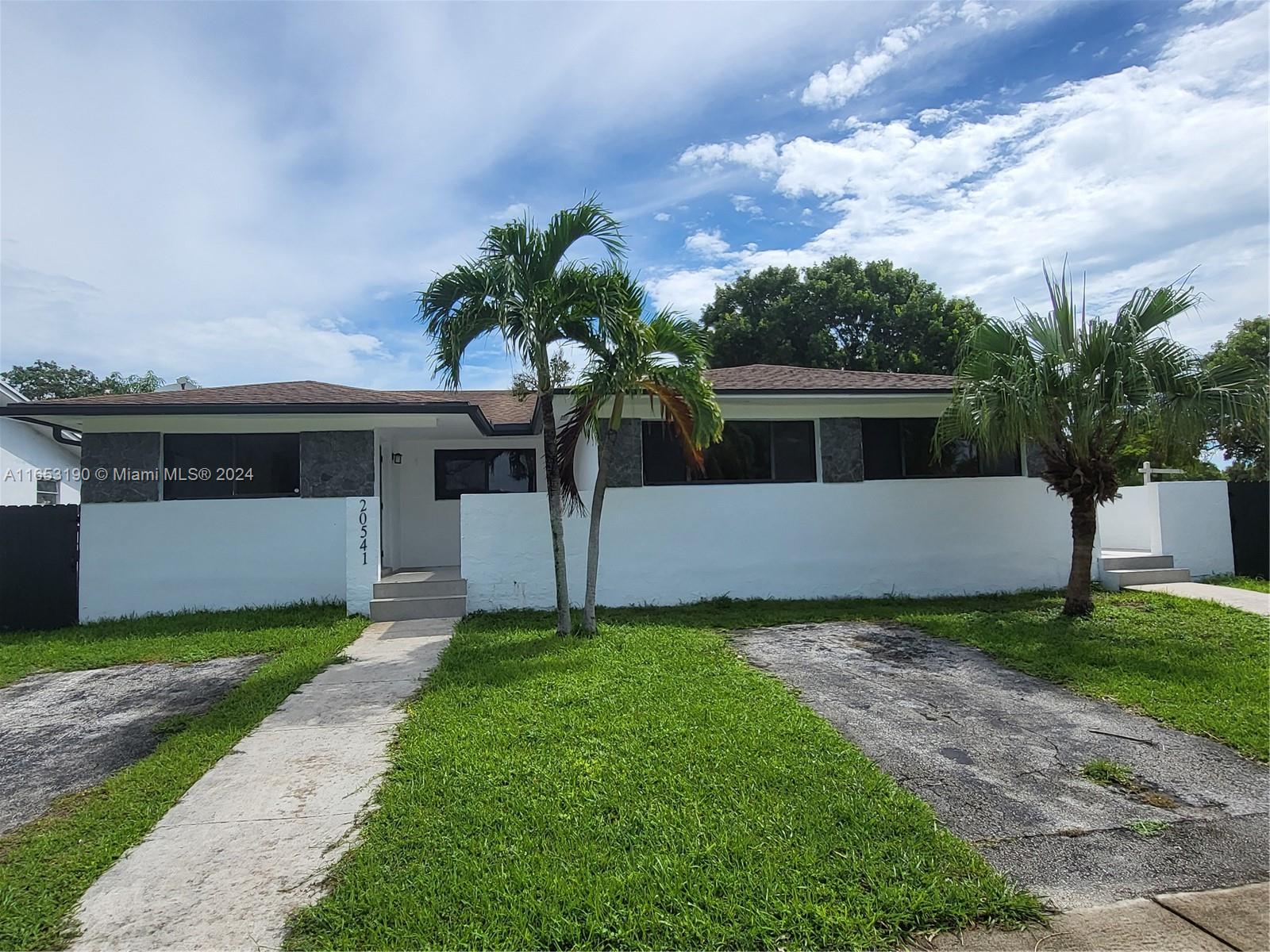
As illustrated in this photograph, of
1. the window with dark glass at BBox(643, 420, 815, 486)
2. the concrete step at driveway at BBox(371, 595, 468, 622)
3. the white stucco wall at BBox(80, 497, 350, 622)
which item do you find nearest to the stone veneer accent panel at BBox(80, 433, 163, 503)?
the white stucco wall at BBox(80, 497, 350, 622)

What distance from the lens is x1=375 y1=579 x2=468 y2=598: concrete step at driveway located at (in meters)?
9.77

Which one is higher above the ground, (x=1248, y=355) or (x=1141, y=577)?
(x=1248, y=355)

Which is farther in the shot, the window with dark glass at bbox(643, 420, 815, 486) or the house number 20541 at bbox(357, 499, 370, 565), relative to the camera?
the window with dark glass at bbox(643, 420, 815, 486)

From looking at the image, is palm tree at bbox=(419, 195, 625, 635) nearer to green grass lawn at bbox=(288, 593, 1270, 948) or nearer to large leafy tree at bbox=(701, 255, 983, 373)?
green grass lawn at bbox=(288, 593, 1270, 948)

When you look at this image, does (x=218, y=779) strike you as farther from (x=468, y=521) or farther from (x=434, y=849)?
(x=468, y=521)

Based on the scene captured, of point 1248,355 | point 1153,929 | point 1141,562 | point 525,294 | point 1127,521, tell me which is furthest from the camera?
point 1248,355

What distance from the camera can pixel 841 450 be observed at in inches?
416

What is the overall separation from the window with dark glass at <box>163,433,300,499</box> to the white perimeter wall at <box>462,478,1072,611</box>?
2.92 meters

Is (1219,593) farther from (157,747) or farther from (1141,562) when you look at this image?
(157,747)

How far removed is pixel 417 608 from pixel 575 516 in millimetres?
2612

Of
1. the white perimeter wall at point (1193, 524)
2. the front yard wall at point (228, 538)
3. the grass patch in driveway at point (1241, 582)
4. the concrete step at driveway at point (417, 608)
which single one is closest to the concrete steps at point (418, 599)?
the concrete step at driveway at point (417, 608)

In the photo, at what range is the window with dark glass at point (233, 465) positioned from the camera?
10.0 metres

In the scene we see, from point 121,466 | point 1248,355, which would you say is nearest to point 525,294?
point 121,466

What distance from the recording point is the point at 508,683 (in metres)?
5.84
